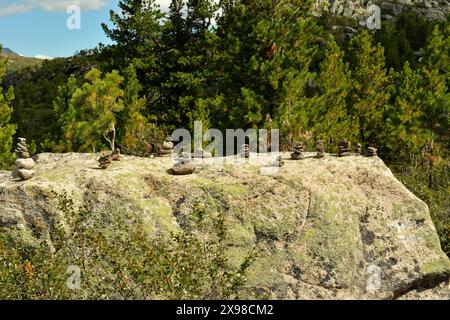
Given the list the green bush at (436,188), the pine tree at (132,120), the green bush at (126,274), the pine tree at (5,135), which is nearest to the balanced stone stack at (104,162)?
the green bush at (126,274)

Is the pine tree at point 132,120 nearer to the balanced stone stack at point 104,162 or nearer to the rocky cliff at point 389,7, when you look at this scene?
the balanced stone stack at point 104,162

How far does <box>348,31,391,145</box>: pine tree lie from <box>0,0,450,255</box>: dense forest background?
0.06 metres

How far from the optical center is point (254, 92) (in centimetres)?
2094

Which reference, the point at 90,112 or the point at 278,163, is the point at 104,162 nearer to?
the point at 278,163

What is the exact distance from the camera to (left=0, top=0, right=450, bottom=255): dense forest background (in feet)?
69.0

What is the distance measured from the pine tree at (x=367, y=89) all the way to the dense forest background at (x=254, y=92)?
0.06 m

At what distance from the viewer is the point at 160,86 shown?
30.8 m

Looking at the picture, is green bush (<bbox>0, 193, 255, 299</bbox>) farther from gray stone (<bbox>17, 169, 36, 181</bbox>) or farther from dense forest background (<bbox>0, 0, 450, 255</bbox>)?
dense forest background (<bbox>0, 0, 450, 255</bbox>)

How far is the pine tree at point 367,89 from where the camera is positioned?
2819 cm

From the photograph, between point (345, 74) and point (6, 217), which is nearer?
point (6, 217)
